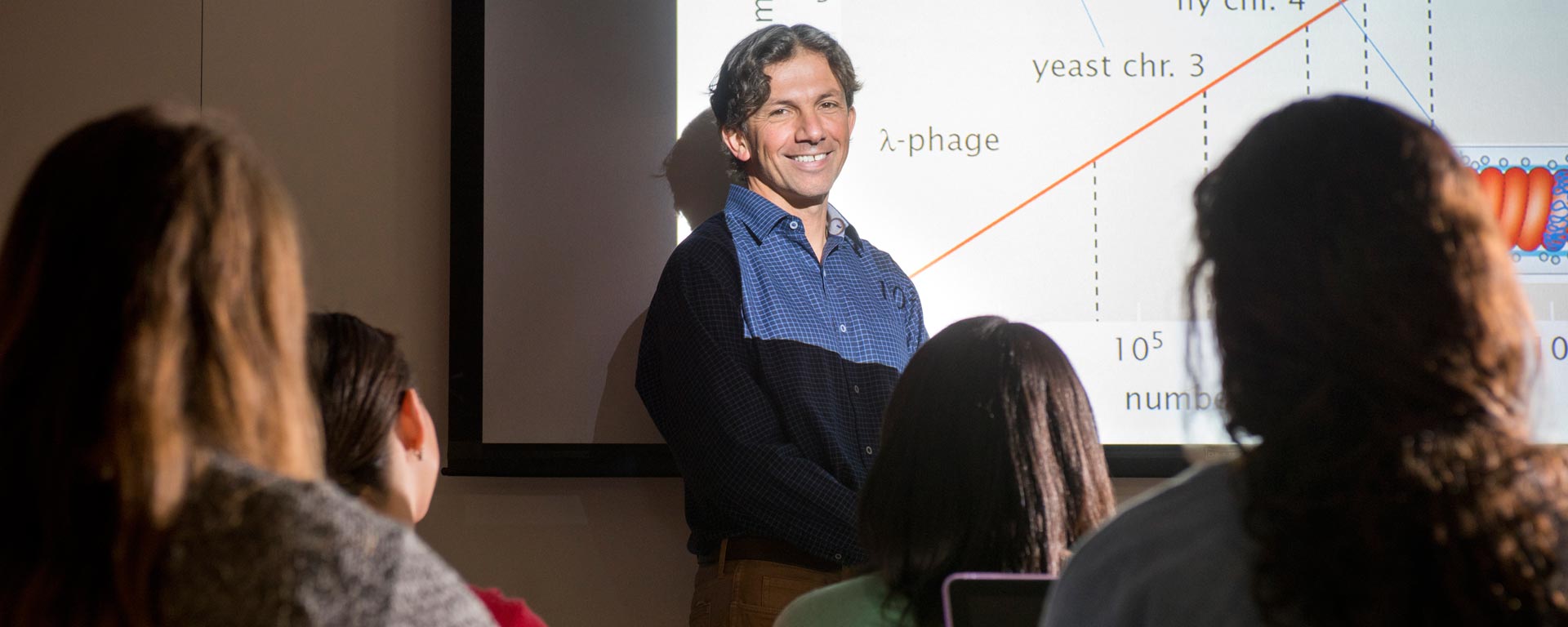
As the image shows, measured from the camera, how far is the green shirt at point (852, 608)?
4.46 feet

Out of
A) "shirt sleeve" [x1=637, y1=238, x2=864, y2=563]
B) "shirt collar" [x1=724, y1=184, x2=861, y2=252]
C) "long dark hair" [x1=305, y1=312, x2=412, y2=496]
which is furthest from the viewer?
"shirt collar" [x1=724, y1=184, x2=861, y2=252]

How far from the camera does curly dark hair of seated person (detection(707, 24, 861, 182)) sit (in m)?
2.66

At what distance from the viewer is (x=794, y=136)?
269 centimetres

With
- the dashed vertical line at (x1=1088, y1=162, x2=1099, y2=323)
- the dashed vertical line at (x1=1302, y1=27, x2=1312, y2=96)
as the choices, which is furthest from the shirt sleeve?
the dashed vertical line at (x1=1302, y1=27, x2=1312, y2=96)

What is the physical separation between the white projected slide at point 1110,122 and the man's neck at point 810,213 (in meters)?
0.09

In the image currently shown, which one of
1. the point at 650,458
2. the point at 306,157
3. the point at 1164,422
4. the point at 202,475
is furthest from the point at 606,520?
the point at 202,475

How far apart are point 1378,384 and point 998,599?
41 cm

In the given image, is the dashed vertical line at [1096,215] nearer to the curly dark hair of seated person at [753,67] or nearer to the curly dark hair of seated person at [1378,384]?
the curly dark hair of seated person at [753,67]

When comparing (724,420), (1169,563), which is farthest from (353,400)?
(724,420)

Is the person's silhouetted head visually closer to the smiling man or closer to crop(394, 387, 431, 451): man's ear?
crop(394, 387, 431, 451): man's ear

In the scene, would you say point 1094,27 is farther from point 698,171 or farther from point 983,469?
point 983,469

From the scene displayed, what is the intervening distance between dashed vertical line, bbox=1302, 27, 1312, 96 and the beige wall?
3.26ft

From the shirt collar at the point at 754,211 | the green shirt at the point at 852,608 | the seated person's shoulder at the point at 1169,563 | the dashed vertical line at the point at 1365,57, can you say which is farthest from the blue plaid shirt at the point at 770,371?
the seated person's shoulder at the point at 1169,563

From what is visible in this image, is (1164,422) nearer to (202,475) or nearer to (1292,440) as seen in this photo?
(1292,440)
